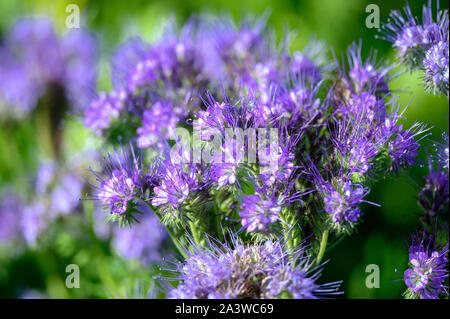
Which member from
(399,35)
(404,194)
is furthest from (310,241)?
(404,194)

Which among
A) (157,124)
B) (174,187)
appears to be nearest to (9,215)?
(157,124)

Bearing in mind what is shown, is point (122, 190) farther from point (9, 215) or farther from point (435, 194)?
point (9, 215)

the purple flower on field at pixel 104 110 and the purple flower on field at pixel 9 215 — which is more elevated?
the purple flower on field at pixel 104 110

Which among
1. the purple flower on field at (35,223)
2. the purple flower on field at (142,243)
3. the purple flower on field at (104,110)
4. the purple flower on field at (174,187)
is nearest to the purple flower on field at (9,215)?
the purple flower on field at (35,223)

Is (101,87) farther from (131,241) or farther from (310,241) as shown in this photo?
(310,241)

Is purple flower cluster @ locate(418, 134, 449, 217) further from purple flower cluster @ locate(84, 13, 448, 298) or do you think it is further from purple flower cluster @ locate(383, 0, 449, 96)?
purple flower cluster @ locate(383, 0, 449, 96)

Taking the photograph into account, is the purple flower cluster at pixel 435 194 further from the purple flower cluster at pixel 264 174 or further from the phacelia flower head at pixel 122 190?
the phacelia flower head at pixel 122 190
